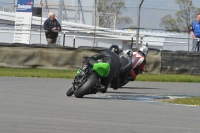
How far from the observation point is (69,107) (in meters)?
9.90

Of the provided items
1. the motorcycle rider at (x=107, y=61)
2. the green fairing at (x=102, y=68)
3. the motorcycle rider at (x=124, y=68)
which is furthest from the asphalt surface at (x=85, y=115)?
the motorcycle rider at (x=124, y=68)

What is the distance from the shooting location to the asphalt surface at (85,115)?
296 inches

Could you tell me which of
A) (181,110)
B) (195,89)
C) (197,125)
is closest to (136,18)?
(195,89)

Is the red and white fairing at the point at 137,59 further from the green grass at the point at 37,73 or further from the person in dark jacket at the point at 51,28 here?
the person in dark jacket at the point at 51,28

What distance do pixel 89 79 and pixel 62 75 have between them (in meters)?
7.96

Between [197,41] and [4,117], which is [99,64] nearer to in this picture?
[4,117]

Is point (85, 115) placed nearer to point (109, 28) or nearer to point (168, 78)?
point (168, 78)

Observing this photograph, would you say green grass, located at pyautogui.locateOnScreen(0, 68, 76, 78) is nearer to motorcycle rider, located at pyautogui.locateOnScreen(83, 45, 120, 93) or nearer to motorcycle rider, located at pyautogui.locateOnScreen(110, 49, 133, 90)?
motorcycle rider, located at pyautogui.locateOnScreen(110, 49, 133, 90)

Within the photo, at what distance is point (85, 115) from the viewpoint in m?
8.88

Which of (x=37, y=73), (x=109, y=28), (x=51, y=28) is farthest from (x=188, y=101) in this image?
(x=109, y=28)

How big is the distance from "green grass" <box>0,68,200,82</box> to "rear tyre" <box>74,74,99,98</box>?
24.3ft

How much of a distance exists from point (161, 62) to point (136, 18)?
2663mm

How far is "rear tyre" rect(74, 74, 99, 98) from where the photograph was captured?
11.9 metres

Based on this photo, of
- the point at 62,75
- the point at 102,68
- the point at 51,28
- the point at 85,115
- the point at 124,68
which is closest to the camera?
the point at 85,115
